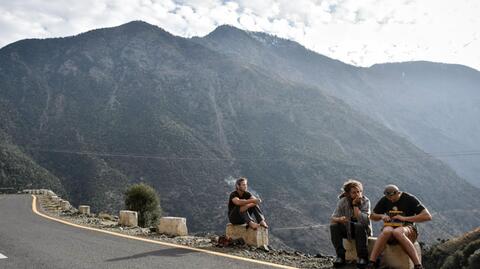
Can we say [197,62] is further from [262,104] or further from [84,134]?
[84,134]

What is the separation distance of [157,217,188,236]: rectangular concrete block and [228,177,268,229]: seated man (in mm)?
2095

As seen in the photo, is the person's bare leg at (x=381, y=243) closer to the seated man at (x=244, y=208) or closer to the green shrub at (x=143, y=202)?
the seated man at (x=244, y=208)

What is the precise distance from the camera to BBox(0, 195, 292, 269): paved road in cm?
666

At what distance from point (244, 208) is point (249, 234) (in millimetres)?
529

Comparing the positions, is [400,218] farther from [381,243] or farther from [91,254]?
[91,254]

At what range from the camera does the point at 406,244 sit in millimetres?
6074

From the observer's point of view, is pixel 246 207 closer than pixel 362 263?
No

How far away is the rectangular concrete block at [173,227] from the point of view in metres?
10.7

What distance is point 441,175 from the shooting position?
A: 9575cm

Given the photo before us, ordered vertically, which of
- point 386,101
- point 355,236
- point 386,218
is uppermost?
point 386,101

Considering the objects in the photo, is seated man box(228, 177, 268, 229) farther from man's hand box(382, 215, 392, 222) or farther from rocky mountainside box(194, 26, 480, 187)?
rocky mountainside box(194, 26, 480, 187)

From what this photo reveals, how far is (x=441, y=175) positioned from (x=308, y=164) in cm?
3216

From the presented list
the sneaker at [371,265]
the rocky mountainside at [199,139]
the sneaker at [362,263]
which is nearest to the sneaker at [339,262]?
the sneaker at [362,263]

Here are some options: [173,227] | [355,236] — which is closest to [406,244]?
[355,236]
